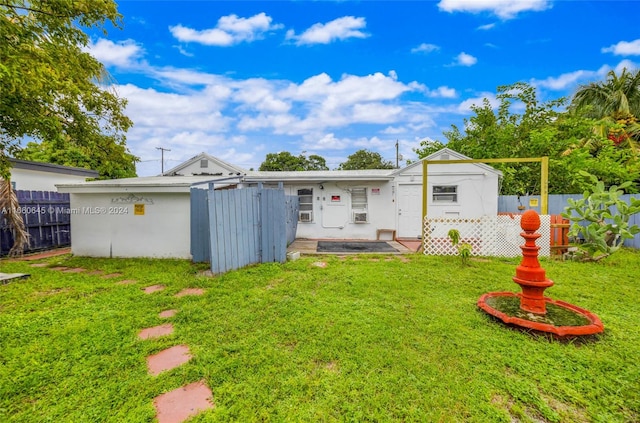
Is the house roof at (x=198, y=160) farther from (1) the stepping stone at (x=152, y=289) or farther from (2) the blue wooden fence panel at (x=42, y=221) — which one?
(1) the stepping stone at (x=152, y=289)

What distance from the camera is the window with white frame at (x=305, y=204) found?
10117mm

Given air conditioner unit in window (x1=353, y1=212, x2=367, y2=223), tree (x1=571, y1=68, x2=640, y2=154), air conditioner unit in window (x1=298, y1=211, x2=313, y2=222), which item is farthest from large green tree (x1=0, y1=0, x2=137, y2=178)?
tree (x1=571, y1=68, x2=640, y2=154)

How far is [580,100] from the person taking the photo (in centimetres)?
1580

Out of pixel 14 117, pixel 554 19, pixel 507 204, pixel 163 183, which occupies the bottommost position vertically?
pixel 507 204

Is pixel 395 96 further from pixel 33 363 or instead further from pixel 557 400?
pixel 33 363

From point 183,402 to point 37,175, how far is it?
12129 mm

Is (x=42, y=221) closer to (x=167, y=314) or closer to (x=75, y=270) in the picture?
(x=75, y=270)

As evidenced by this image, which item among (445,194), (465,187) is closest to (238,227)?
(445,194)

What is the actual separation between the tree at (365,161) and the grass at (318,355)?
3132 centimetres

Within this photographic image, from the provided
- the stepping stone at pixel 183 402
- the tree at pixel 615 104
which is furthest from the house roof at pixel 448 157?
the stepping stone at pixel 183 402

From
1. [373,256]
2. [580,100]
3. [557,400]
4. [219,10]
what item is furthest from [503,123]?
[557,400]

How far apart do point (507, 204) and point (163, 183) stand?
1151 centimetres

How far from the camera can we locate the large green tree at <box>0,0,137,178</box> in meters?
3.93

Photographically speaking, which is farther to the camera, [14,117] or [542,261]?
[542,261]
